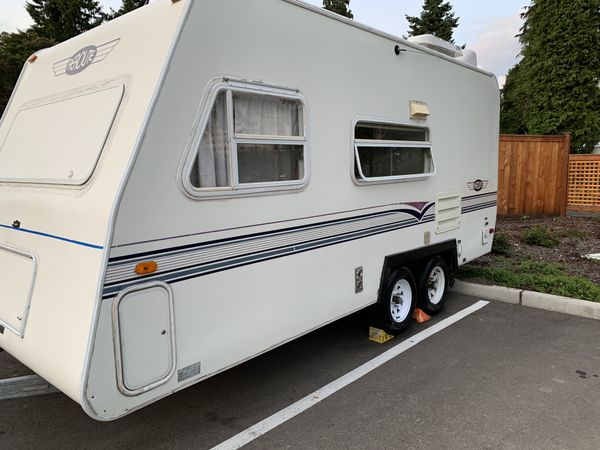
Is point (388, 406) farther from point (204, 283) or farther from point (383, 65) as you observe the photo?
point (383, 65)

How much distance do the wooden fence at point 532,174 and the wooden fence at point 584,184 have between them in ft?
7.40

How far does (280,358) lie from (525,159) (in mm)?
8987

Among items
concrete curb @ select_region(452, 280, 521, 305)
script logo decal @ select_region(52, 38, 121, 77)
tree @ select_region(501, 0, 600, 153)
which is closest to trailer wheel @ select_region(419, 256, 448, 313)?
concrete curb @ select_region(452, 280, 521, 305)

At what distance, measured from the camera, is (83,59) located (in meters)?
3.12

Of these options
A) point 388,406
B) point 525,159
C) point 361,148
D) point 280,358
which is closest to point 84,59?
point 361,148

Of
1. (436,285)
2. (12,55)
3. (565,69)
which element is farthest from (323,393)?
(565,69)

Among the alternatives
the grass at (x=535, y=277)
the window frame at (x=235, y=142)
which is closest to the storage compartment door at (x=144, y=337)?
the window frame at (x=235, y=142)

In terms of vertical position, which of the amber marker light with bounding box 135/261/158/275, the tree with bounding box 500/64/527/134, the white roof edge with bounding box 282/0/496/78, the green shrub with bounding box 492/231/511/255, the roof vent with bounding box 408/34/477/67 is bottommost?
the green shrub with bounding box 492/231/511/255

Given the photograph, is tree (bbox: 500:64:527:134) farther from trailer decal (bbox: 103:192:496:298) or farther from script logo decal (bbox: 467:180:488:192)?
trailer decal (bbox: 103:192:496:298)

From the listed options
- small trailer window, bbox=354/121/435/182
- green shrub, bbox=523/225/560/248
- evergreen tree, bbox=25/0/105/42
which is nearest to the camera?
small trailer window, bbox=354/121/435/182

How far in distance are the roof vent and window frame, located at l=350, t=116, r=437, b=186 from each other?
106cm

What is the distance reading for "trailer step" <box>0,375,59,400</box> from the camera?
3.26 metres

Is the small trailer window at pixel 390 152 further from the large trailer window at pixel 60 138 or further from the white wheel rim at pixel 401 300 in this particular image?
the large trailer window at pixel 60 138

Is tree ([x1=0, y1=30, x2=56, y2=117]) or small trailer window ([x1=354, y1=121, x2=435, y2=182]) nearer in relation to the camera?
small trailer window ([x1=354, y1=121, x2=435, y2=182])
